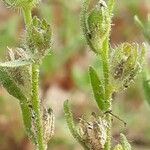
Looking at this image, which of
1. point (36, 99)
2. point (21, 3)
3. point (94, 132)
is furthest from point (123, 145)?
point (21, 3)

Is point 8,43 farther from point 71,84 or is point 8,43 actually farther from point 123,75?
point 123,75

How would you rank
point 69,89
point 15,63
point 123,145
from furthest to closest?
point 69,89
point 123,145
point 15,63

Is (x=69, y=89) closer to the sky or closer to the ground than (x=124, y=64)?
closer to the sky

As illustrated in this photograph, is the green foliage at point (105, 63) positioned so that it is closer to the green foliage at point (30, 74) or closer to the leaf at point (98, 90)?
the leaf at point (98, 90)

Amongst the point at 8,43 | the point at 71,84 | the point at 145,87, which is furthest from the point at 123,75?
the point at 71,84

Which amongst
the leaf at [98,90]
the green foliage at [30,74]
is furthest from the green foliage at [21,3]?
the leaf at [98,90]

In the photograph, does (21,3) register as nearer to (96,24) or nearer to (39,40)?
(39,40)
